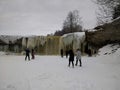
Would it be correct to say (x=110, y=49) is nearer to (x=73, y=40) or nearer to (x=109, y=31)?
(x=109, y=31)

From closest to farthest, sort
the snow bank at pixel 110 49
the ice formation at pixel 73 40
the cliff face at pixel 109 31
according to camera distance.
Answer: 1. the cliff face at pixel 109 31
2. the snow bank at pixel 110 49
3. the ice formation at pixel 73 40

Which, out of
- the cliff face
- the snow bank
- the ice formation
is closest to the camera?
the cliff face

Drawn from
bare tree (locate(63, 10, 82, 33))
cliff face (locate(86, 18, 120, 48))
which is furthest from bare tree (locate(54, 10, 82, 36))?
cliff face (locate(86, 18, 120, 48))

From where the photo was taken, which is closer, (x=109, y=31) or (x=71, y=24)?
(x=109, y=31)

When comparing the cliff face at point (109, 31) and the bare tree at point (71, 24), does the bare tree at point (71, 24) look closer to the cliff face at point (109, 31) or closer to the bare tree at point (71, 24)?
the bare tree at point (71, 24)

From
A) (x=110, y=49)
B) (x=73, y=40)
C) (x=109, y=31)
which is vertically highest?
(x=109, y=31)

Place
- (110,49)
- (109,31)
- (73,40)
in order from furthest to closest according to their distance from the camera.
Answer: (73,40) → (110,49) → (109,31)

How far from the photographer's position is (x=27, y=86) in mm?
11375

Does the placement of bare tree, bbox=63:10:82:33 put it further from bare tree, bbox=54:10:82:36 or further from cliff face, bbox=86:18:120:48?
cliff face, bbox=86:18:120:48

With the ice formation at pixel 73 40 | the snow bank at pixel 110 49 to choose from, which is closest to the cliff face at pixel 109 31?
the snow bank at pixel 110 49

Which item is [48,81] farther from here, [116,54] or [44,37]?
[44,37]

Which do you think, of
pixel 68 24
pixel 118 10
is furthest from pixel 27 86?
pixel 68 24

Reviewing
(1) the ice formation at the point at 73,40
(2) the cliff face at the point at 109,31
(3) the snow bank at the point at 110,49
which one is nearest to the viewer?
(2) the cliff face at the point at 109,31

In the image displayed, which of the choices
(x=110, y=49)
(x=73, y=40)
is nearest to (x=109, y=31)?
(x=110, y=49)
